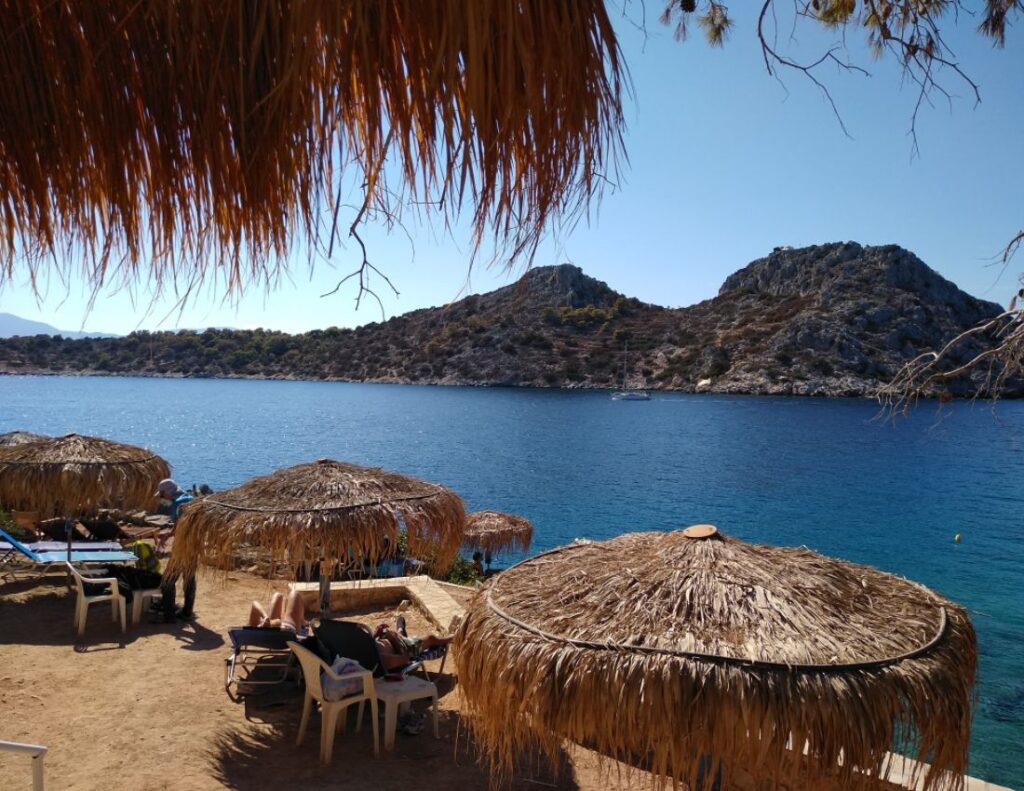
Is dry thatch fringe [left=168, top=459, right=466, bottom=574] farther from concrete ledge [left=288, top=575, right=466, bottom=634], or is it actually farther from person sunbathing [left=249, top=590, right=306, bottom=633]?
concrete ledge [left=288, top=575, right=466, bottom=634]

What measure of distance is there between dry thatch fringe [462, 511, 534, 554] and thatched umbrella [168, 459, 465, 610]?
29.6 ft

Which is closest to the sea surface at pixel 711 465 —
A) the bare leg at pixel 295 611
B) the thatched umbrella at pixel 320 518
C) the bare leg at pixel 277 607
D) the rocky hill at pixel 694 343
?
the thatched umbrella at pixel 320 518

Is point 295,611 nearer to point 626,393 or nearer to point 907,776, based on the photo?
point 907,776

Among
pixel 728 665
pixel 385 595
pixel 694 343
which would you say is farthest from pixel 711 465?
pixel 694 343

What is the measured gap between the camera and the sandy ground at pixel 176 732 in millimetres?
4480

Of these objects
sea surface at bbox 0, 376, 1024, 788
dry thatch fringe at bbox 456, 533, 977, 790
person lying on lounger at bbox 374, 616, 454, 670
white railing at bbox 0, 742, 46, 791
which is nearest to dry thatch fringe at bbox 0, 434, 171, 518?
person lying on lounger at bbox 374, 616, 454, 670

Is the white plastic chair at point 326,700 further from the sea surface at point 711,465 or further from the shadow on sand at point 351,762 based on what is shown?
the sea surface at point 711,465

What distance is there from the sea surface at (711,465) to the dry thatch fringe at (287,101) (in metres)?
3.38

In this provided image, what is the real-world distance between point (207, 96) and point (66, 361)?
97841 mm

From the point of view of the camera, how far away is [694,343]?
9906 centimetres

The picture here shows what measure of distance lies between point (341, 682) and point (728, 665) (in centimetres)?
268

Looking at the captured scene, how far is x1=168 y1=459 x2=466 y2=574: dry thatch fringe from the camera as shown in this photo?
5.99m

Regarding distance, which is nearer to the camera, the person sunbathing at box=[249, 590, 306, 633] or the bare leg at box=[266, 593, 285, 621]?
the person sunbathing at box=[249, 590, 306, 633]

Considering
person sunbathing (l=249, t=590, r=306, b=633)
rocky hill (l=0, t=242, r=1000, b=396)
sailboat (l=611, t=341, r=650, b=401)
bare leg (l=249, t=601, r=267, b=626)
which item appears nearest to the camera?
person sunbathing (l=249, t=590, r=306, b=633)
